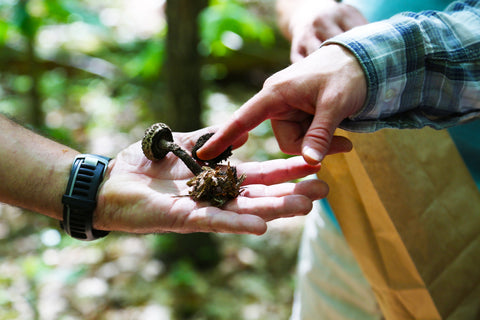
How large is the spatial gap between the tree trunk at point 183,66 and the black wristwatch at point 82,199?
195 cm

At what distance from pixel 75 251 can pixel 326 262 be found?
2.81 m

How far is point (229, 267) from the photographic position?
427cm

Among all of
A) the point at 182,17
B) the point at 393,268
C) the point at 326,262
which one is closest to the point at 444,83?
the point at 393,268

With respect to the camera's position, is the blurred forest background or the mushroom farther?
the blurred forest background

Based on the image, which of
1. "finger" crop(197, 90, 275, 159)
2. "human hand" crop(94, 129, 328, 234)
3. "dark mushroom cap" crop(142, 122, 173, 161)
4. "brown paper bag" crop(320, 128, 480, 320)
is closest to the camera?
"finger" crop(197, 90, 275, 159)

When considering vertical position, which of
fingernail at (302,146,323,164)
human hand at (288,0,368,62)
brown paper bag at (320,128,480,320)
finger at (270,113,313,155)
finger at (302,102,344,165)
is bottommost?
brown paper bag at (320,128,480,320)

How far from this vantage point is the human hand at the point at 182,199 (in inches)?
65.7

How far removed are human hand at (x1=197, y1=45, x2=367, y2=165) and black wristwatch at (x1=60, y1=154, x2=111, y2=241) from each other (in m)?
0.72

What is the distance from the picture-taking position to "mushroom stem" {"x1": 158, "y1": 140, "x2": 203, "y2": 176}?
6.96 ft

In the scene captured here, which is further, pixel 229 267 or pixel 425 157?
pixel 229 267

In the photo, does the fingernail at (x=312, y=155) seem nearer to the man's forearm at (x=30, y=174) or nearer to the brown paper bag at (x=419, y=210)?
the brown paper bag at (x=419, y=210)

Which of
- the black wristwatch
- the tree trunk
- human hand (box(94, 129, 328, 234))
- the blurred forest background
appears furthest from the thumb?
the tree trunk

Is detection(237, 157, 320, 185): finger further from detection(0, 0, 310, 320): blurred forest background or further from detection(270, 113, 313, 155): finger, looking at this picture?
detection(0, 0, 310, 320): blurred forest background

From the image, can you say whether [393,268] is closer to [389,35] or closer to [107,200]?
[389,35]
